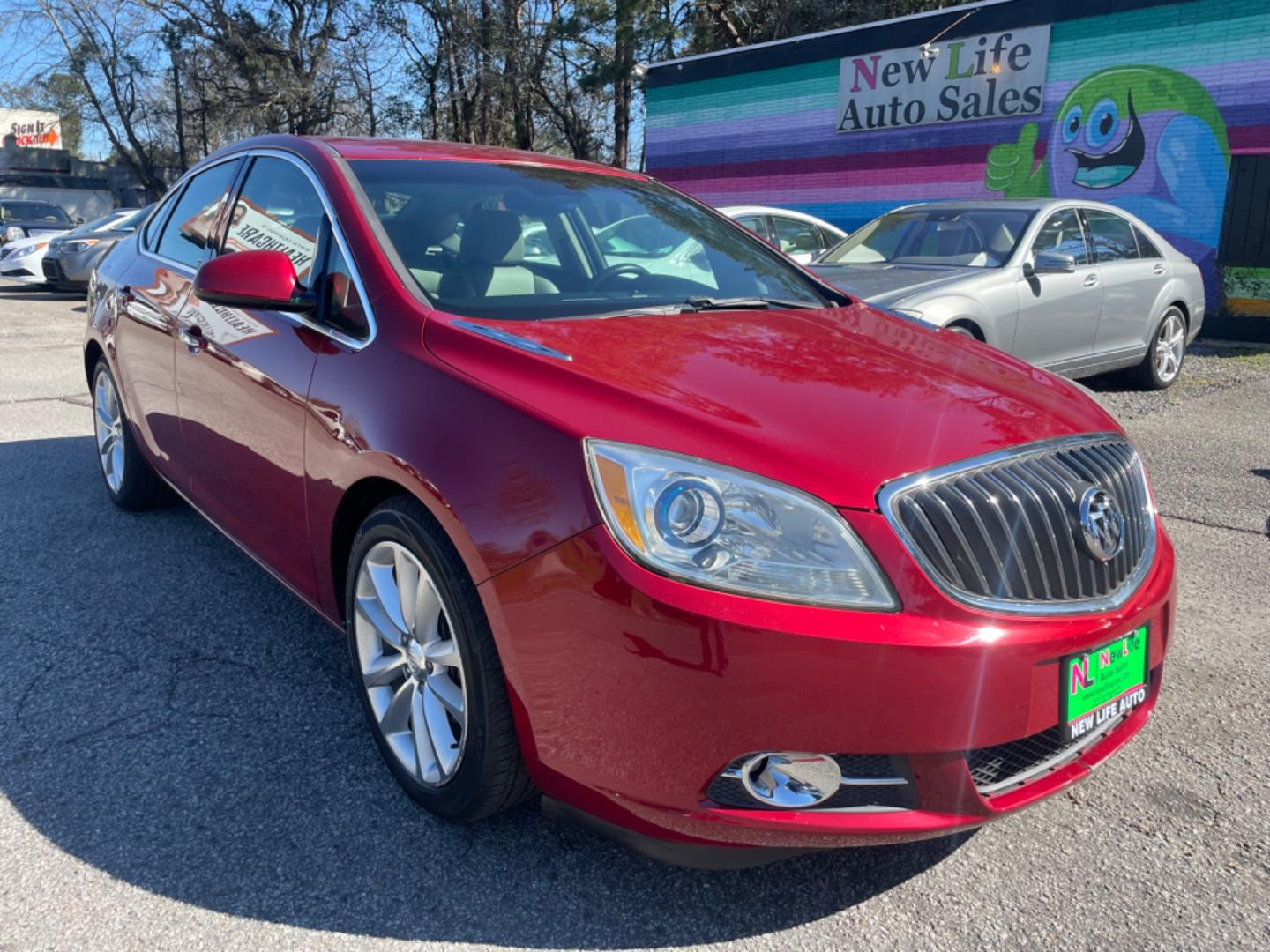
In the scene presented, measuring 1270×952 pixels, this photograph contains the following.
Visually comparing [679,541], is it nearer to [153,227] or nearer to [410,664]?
[410,664]

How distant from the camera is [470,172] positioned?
11.3ft

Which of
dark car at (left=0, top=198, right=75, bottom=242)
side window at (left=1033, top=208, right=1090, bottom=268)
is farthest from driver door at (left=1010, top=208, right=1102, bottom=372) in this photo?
dark car at (left=0, top=198, right=75, bottom=242)

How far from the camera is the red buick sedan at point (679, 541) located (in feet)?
6.38

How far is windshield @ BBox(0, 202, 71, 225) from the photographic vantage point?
2083cm

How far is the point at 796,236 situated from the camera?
1093 centimetres

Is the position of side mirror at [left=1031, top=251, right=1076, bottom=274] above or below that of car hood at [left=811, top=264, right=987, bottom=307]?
above

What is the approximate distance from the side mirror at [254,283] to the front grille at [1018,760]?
2.10 m

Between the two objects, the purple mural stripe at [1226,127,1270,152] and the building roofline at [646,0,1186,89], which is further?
the building roofline at [646,0,1186,89]

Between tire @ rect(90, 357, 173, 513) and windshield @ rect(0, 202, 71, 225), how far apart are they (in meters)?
18.9

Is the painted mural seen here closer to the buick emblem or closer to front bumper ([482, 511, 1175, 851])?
the buick emblem

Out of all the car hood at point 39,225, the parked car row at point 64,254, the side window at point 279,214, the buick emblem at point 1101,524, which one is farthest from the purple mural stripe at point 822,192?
the buick emblem at point 1101,524

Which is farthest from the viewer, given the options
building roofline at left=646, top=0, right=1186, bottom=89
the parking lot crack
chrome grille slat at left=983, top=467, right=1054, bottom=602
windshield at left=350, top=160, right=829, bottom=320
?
building roofline at left=646, top=0, right=1186, bottom=89

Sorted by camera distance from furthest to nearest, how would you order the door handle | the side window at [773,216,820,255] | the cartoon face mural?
the cartoon face mural
the side window at [773,216,820,255]
the door handle

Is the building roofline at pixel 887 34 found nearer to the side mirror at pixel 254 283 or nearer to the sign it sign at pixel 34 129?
the side mirror at pixel 254 283
